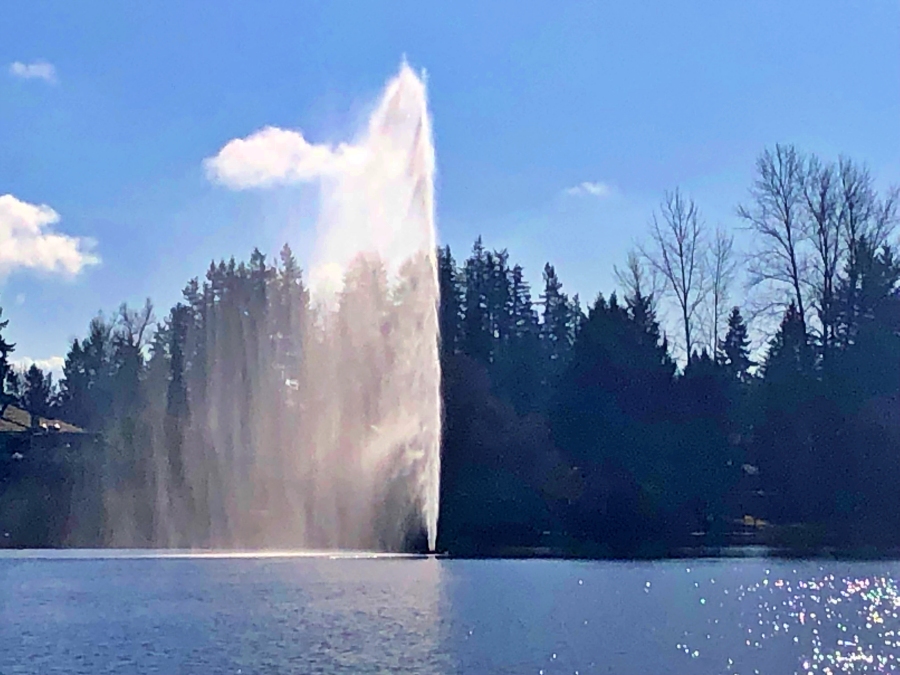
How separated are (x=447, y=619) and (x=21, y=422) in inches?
2766

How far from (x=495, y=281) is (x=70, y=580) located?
58147mm

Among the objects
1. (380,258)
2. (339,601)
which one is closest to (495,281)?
(380,258)

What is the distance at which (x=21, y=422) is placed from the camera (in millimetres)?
87375

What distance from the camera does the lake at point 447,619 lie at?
1917 cm

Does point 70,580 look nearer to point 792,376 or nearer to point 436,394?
point 436,394

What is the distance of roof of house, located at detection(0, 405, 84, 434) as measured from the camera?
8344 cm

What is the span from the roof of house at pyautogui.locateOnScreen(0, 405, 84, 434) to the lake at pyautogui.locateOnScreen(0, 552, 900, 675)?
49162 millimetres

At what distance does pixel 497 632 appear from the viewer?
71.7ft

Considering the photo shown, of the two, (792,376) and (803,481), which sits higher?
(792,376)

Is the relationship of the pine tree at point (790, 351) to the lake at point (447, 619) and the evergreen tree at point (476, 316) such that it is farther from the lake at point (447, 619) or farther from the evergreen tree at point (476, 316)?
the lake at point (447, 619)

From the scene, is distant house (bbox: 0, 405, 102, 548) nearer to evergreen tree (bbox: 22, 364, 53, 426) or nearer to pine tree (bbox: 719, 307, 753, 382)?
evergreen tree (bbox: 22, 364, 53, 426)

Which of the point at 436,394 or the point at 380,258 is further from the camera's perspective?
the point at 380,258

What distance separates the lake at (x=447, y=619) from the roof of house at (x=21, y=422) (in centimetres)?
4916

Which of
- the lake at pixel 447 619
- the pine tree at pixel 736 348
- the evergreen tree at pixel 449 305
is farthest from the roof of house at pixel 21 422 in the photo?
the lake at pixel 447 619
